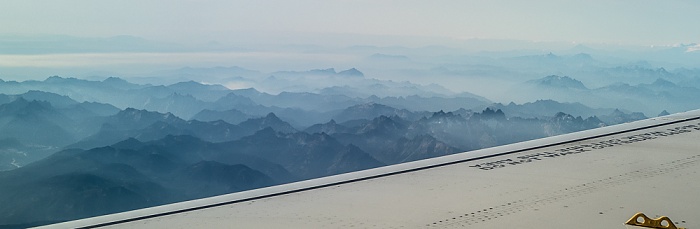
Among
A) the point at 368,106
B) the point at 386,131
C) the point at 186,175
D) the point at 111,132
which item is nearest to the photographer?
the point at 186,175

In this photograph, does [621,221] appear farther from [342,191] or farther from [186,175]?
[186,175]

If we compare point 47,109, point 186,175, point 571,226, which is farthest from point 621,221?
point 47,109

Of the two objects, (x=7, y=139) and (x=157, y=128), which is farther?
(x=157, y=128)

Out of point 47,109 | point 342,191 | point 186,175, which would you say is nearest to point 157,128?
point 47,109

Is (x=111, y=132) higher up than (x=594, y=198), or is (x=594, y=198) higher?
(x=594, y=198)

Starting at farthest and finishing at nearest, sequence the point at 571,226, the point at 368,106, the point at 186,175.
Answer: the point at 368,106, the point at 186,175, the point at 571,226

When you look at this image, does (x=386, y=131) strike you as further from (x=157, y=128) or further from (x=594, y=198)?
(x=594, y=198)

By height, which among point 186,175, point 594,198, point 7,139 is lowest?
point 186,175
